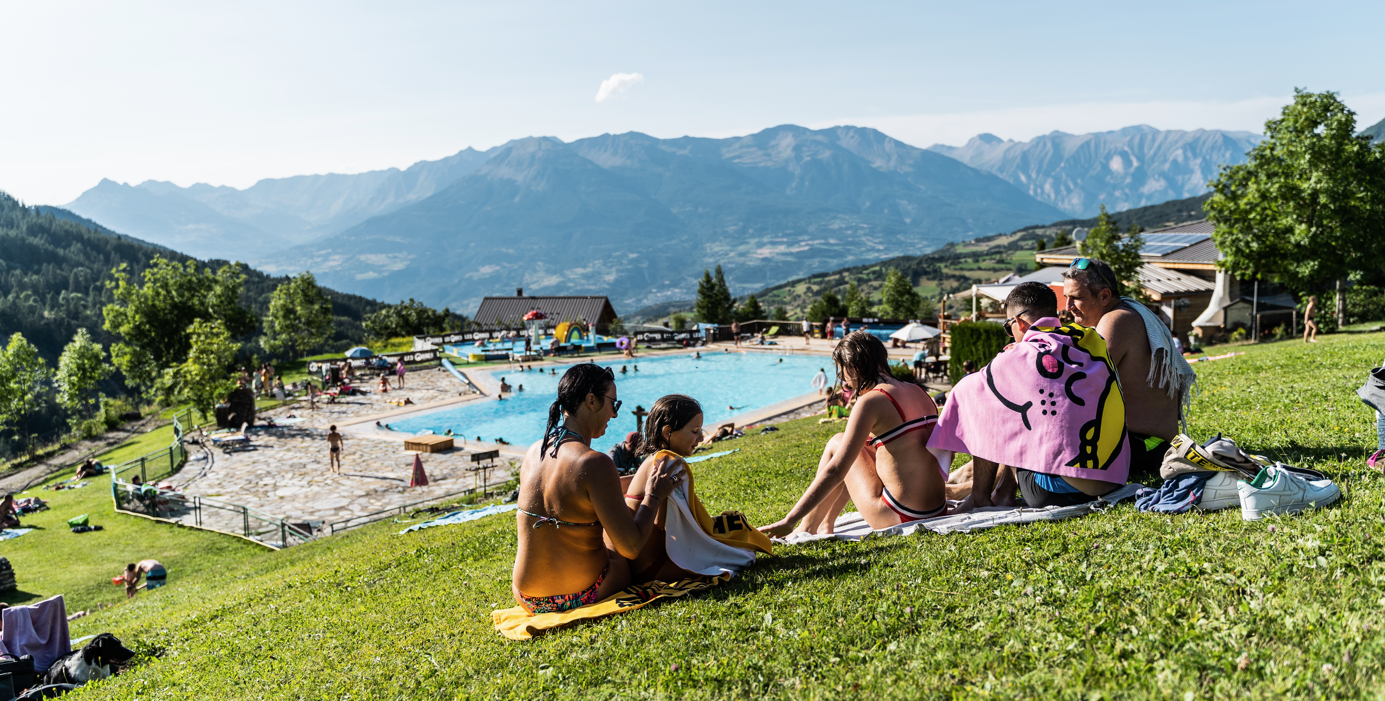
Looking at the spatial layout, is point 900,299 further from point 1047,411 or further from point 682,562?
point 682,562

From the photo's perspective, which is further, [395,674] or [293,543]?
[293,543]

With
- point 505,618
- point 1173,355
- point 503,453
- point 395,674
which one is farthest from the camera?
point 503,453

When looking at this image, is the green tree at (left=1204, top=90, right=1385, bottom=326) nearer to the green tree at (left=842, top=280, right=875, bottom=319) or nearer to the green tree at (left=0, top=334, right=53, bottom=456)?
the green tree at (left=842, top=280, right=875, bottom=319)

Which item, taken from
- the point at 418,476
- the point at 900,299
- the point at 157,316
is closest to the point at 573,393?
the point at 418,476

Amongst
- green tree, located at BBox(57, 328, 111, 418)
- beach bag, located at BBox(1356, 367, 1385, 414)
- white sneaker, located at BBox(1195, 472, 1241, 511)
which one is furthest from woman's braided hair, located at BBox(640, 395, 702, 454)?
green tree, located at BBox(57, 328, 111, 418)

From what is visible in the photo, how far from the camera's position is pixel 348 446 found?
21562 millimetres

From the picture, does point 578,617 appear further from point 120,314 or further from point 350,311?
point 350,311

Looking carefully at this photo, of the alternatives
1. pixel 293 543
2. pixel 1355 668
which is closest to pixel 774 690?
pixel 1355 668

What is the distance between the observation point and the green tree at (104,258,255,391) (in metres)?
36.5

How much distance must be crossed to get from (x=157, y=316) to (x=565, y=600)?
41805 mm

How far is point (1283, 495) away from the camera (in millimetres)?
3934

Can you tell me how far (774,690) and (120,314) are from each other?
148 feet

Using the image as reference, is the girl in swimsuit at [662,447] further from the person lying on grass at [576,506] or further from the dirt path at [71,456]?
the dirt path at [71,456]

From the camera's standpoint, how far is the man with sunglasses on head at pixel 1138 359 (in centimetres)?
492
